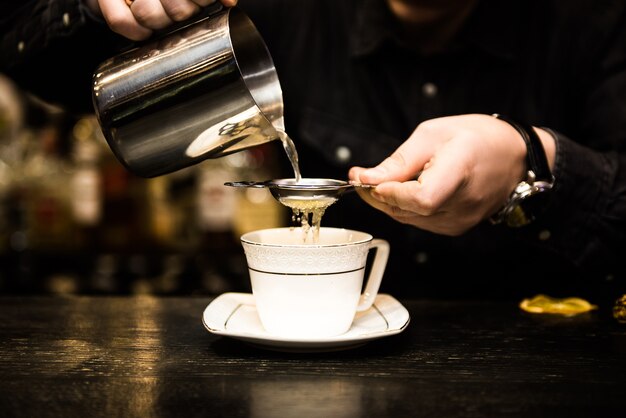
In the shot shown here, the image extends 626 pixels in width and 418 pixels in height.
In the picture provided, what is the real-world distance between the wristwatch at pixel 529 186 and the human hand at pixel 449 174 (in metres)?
0.01

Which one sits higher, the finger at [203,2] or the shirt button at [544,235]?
the finger at [203,2]

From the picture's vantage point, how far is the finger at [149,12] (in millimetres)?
1041

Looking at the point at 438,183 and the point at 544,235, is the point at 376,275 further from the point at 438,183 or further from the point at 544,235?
the point at 544,235

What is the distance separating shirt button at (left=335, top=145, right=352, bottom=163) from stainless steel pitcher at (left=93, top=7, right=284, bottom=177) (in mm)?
582

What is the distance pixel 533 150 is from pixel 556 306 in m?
0.27

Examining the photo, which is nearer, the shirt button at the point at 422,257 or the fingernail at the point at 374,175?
the fingernail at the point at 374,175

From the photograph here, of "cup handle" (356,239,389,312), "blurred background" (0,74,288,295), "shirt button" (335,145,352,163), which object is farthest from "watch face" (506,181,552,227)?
"blurred background" (0,74,288,295)

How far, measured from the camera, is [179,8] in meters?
1.05

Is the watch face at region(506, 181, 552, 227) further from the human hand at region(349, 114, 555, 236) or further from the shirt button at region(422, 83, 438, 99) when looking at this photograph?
the shirt button at region(422, 83, 438, 99)

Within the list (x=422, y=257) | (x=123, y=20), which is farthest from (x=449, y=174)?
(x=422, y=257)

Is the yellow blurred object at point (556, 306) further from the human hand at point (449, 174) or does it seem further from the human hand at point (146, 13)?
the human hand at point (146, 13)

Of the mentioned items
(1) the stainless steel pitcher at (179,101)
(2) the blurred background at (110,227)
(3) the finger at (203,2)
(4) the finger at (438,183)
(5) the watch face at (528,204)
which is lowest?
(2) the blurred background at (110,227)

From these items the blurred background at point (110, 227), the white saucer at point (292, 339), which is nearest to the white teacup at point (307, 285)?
the white saucer at point (292, 339)

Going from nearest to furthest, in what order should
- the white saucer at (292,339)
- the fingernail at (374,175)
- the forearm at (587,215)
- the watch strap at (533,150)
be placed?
the white saucer at (292,339) < the fingernail at (374,175) < the watch strap at (533,150) < the forearm at (587,215)
